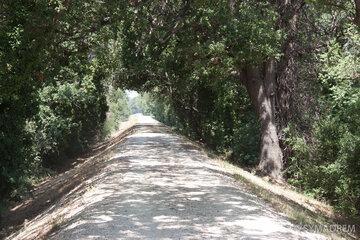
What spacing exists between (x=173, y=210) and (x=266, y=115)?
38.5 ft

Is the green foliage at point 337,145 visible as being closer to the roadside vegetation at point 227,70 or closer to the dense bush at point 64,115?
the roadside vegetation at point 227,70

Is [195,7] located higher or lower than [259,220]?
higher

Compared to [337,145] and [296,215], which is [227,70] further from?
[296,215]

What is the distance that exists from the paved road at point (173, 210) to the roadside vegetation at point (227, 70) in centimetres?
408

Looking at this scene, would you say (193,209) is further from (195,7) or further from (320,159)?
(195,7)

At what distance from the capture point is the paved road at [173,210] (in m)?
8.42

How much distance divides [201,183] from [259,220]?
14.7 ft

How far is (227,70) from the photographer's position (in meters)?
20.3

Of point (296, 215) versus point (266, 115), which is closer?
point (296, 215)

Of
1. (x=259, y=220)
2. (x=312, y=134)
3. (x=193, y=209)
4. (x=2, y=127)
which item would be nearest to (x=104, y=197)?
(x=193, y=209)

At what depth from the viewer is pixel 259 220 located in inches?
368

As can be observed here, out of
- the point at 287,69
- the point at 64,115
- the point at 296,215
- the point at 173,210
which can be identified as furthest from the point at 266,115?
the point at 64,115

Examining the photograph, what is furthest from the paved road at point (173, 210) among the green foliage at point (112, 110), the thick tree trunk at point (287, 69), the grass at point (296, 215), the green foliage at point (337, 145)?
the green foliage at point (112, 110)

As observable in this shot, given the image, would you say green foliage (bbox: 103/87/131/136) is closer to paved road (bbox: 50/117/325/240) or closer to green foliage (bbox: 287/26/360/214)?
green foliage (bbox: 287/26/360/214)
